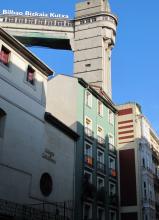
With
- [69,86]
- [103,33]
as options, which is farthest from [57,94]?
[103,33]

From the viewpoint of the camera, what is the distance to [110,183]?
4416cm

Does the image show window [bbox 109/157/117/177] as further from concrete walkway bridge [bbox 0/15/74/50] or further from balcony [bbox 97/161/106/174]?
concrete walkway bridge [bbox 0/15/74/50]

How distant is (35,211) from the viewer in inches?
1163

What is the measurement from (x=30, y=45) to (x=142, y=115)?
129 feet

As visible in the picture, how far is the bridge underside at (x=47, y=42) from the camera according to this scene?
7969cm

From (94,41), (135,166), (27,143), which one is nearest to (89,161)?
(135,166)

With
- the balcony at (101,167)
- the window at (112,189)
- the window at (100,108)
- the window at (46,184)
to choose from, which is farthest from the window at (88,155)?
the window at (46,184)

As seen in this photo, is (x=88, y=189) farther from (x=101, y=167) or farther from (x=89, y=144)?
(x=89, y=144)

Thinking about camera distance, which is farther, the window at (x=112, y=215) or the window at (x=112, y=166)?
the window at (x=112, y=166)

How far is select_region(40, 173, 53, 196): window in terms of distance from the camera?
105 ft

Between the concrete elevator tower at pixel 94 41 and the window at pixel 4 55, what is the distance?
39.6 m

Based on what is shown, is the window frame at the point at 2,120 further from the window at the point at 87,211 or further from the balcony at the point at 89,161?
the window at the point at 87,211

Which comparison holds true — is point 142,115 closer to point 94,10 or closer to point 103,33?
point 103,33

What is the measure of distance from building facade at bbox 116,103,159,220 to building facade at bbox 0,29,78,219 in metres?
10.6
